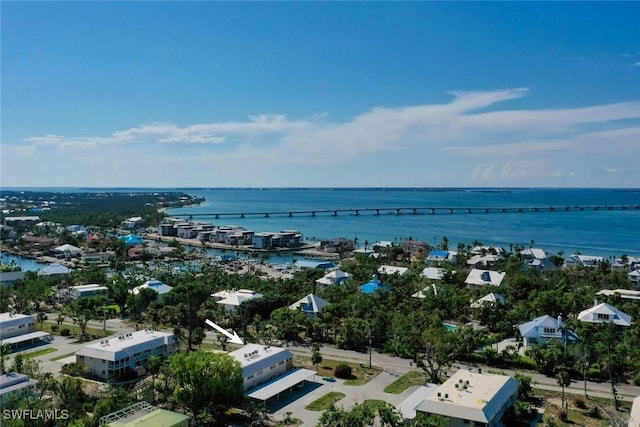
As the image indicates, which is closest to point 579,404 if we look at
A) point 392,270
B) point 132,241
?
point 392,270

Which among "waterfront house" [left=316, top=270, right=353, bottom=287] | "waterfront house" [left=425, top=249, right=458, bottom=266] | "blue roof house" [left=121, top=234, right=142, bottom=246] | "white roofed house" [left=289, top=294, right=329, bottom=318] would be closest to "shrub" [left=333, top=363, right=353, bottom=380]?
"white roofed house" [left=289, top=294, right=329, bottom=318]

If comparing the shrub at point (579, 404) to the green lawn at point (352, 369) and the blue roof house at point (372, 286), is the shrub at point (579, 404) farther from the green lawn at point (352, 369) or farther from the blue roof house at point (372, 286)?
the blue roof house at point (372, 286)

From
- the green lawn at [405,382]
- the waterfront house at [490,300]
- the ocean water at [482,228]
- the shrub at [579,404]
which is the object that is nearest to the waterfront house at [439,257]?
the ocean water at [482,228]

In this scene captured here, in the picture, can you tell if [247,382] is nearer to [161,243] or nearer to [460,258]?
[460,258]

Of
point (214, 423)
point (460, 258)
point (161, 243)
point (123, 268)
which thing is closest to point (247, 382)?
point (214, 423)

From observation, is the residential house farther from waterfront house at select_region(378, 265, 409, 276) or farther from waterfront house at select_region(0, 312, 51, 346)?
waterfront house at select_region(0, 312, 51, 346)

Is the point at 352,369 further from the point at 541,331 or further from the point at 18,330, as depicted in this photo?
the point at 18,330
